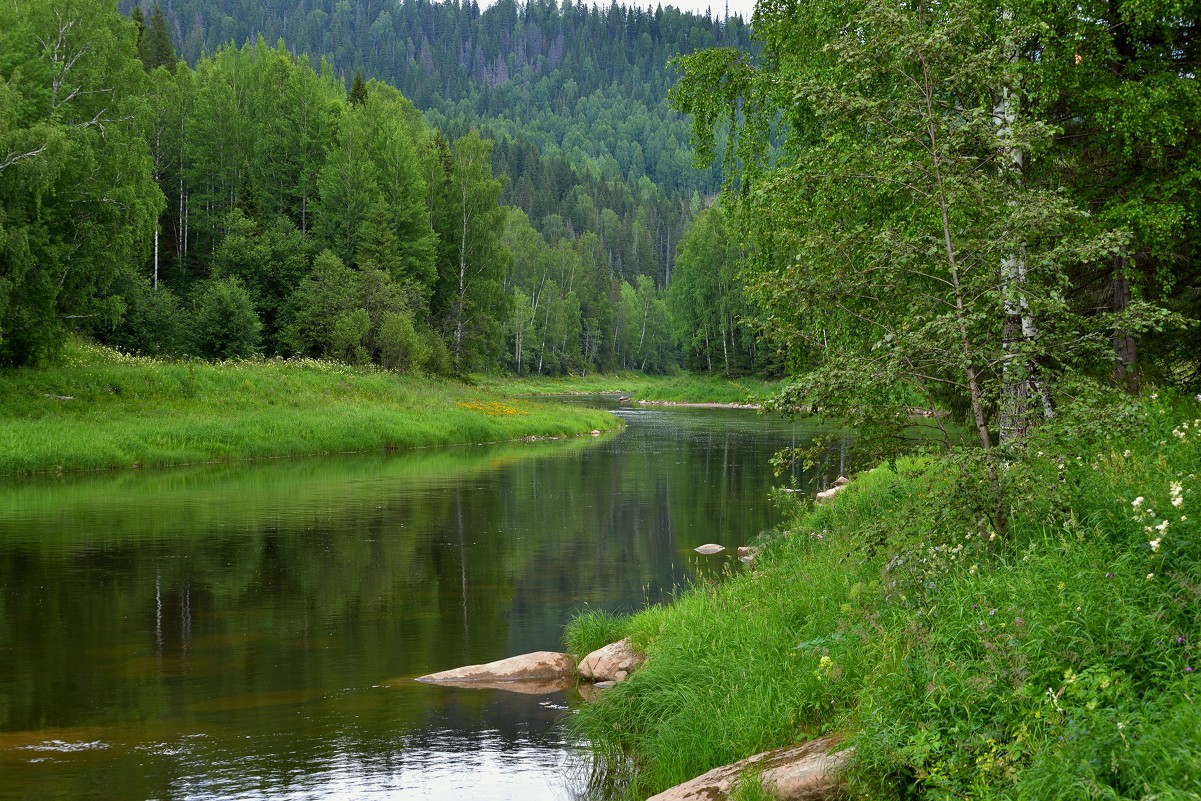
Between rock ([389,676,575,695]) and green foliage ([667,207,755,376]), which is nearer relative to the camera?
rock ([389,676,575,695])

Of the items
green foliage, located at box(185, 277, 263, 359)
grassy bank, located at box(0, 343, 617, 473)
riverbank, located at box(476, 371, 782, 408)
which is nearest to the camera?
grassy bank, located at box(0, 343, 617, 473)

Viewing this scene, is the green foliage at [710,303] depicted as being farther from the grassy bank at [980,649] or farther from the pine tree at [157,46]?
the grassy bank at [980,649]

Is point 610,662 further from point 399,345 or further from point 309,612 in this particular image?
point 399,345

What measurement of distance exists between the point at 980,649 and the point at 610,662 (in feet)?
18.7

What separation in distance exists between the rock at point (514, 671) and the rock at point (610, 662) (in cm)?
28

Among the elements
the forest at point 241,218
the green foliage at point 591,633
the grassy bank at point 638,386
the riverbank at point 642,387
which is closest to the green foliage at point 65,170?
the forest at point 241,218

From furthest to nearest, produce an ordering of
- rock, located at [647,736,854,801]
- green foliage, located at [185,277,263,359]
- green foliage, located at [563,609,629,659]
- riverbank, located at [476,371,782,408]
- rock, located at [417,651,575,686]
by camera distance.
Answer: riverbank, located at [476,371,782,408], green foliage, located at [185,277,263,359], green foliage, located at [563,609,629,659], rock, located at [417,651,575,686], rock, located at [647,736,854,801]

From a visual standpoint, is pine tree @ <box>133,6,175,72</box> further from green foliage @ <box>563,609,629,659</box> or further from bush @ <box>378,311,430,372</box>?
green foliage @ <box>563,609,629,659</box>

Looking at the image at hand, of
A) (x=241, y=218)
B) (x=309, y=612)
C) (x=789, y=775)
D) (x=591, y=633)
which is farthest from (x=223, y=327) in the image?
(x=789, y=775)

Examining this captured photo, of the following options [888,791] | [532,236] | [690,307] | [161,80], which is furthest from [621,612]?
[532,236]

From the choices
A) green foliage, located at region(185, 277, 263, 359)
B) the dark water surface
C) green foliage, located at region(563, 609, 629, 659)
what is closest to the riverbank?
green foliage, located at region(185, 277, 263, 359)

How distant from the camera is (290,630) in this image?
1412cm

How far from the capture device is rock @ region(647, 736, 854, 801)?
6.55 meters

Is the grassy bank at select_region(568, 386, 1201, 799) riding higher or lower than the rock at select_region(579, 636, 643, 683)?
higher
